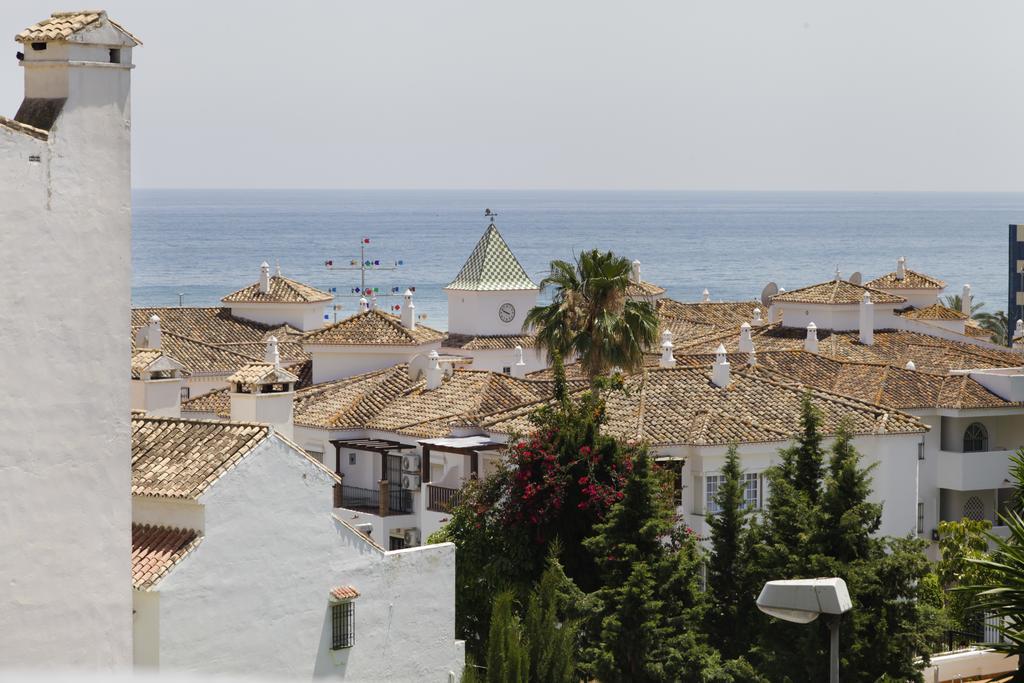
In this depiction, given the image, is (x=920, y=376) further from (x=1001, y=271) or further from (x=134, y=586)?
(x=1001, y=271)

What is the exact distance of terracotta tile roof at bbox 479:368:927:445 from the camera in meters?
34.9

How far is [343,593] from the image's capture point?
76.6ft

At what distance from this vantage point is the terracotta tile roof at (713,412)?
34.9m

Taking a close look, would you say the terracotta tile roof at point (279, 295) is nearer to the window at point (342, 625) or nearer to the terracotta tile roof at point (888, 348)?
the terracotta tile roof at point (888, 348)

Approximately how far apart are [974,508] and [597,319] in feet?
36.1

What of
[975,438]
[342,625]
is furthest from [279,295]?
[342,625]

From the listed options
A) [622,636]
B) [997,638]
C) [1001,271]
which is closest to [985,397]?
[997,638]

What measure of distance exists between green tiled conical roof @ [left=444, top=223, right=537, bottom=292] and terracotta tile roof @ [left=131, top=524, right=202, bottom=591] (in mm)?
36826

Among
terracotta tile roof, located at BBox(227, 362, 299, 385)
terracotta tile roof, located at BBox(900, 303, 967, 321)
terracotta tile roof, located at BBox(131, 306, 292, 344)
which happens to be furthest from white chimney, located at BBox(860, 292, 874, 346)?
terracotta tile roof, located at BBox(227, 362, 299, 385)

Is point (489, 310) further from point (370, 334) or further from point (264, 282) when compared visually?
point (264, 282)

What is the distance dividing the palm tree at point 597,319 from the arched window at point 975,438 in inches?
346

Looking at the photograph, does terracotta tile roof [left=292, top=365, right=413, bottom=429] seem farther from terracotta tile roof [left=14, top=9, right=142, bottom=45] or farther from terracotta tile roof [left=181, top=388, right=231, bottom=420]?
terracotta tile roof [left=14, top=9, right=142, bottom=45]

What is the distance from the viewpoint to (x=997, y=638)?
28156 mm

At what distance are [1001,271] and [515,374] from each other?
157220 mm
